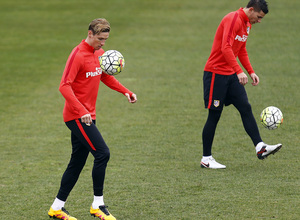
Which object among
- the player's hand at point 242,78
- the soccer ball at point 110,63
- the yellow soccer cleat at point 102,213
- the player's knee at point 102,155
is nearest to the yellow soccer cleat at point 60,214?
the yellow soccer cleat at point 102,213

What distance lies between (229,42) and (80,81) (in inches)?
106

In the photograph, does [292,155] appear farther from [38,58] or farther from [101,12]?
[101,12]

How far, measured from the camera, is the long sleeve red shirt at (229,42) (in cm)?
780

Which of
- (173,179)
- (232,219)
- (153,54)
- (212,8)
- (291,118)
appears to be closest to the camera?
(232,219)

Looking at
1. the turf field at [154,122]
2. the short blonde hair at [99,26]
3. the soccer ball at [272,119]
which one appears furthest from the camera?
the soccer ball at [272,119]

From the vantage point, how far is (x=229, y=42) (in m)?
7.82

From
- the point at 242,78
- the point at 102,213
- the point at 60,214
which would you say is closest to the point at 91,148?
the point at 102,213

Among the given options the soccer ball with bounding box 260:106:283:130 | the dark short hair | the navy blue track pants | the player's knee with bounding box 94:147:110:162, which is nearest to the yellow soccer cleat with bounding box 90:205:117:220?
the navy blue track pants

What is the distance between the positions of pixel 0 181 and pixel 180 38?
41.0 feet

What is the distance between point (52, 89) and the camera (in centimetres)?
1420

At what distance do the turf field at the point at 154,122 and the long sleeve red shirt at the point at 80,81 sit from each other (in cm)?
137

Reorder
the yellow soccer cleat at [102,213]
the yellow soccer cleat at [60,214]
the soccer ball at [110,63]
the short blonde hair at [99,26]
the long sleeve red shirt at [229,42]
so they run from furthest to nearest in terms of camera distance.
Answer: the long sleeve red shirt at [229,42] < the soccer ball at [110,63] < the yellow soccer cleat at [60,214] < the yellow soccer cleat at [102,213] < the short blonde hair at [99,26]

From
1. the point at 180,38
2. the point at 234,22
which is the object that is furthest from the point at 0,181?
the point at 180,38

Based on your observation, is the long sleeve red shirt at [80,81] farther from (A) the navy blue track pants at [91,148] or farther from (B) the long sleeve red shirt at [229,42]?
(B) the long sleeve red shirt at [229,42]
